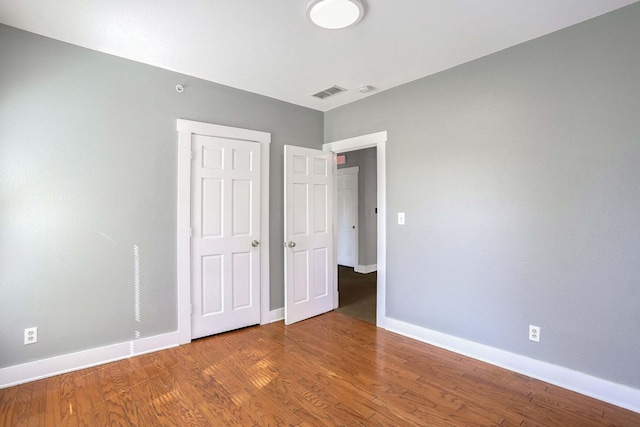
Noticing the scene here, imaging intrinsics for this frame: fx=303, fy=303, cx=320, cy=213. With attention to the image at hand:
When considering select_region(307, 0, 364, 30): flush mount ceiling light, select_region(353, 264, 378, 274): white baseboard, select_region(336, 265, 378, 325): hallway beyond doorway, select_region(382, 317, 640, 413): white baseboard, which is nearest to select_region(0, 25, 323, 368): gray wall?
select_region(307, 0, 364, 30): flush mount ceiling light

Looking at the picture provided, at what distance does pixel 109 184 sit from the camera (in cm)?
259

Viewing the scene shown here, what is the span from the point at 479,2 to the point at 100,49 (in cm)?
289

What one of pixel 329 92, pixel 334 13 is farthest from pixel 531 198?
pixel 329 92

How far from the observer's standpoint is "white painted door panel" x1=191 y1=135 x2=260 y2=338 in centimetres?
301

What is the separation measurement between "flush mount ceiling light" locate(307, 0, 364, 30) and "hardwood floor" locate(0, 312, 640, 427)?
2.58 m

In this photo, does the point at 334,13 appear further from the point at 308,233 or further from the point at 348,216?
the point at 348,216

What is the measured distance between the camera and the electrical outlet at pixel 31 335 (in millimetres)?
2275

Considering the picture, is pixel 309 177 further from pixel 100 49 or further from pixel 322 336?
pixel 100 49

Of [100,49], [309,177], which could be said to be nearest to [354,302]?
[309,177]

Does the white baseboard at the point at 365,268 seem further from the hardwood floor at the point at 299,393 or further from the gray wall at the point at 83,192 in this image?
the gray wall at the point at 83,192

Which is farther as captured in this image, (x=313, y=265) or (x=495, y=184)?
(x=313, y=265)

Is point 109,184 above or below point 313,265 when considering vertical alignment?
above

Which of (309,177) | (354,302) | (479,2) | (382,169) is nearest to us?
(479,2)

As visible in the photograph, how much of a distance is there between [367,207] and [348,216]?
19.8 inches
